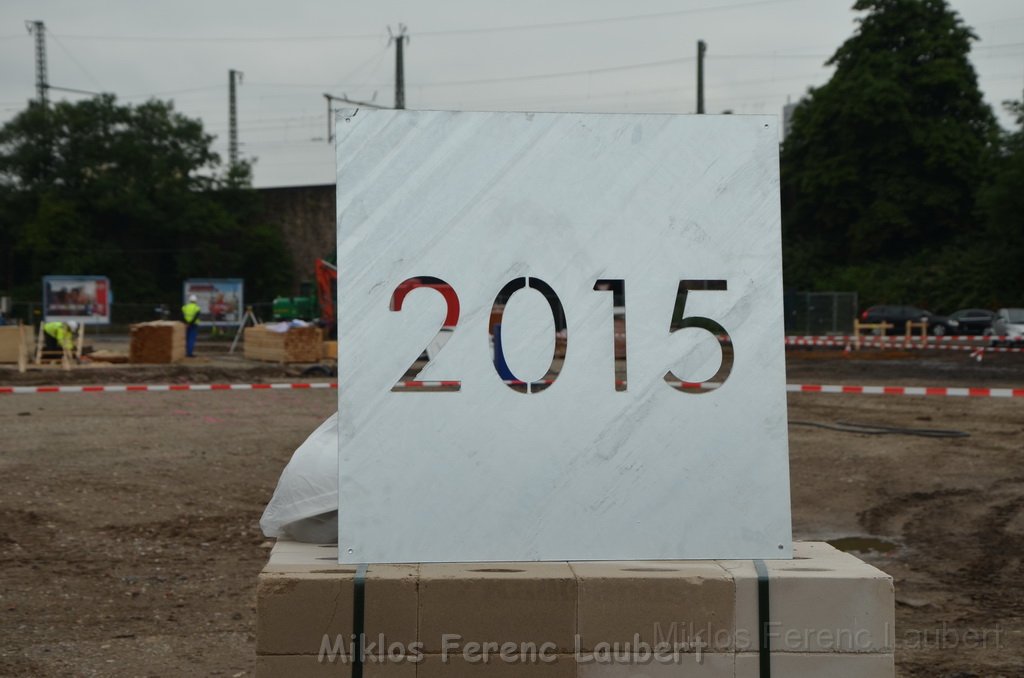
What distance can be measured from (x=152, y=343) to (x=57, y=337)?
184 centimetres

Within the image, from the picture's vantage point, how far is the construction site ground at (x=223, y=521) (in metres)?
5.68

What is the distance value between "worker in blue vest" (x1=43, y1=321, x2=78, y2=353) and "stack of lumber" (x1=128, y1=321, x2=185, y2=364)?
1212mm

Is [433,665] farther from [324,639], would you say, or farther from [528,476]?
[528,476]

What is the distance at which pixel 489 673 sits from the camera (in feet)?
10.7

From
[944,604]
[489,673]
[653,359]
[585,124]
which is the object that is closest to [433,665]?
[489,673]

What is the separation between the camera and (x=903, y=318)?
4309cm

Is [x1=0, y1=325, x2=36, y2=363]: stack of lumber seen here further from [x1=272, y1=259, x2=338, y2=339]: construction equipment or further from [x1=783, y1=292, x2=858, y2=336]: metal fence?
[x1=783, y1=292, x2=858, y2=336]: metal fence

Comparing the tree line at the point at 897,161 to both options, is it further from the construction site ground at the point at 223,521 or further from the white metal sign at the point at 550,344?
the white metal sign at the point at 550,344

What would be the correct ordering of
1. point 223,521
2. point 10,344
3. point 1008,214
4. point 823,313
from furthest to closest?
point 1008,214 < point 823,313 < point 10,344 < point 223,521

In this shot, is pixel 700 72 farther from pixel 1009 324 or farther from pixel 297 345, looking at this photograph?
pixel 297 345

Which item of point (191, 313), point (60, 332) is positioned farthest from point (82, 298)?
point (60, 332)

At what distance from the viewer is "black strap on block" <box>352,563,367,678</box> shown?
3236 millimetres

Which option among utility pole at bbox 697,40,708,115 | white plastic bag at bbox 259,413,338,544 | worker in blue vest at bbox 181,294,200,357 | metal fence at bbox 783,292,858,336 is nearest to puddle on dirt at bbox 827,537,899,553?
white plastic bag at bbox 259,413,338,544

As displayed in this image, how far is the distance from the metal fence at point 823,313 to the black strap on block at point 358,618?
4139cm
